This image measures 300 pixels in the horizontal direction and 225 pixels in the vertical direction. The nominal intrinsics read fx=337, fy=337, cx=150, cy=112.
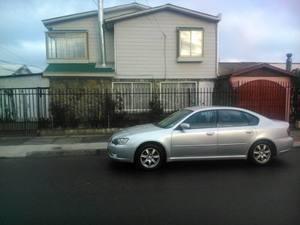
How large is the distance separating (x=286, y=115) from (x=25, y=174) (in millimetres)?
12272

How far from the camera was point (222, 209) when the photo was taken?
5109 mm

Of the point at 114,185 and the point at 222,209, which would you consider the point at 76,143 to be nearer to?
the point at 114,185

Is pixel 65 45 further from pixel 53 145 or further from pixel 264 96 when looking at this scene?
pixel 264 96

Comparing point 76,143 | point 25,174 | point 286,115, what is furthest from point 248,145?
point 286,115

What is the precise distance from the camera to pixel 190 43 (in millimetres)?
17375

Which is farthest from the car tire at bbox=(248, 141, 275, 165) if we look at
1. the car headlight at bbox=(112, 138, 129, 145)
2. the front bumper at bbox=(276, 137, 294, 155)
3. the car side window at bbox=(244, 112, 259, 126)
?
the car headlight at bbox=(112, 138, 129, 145)

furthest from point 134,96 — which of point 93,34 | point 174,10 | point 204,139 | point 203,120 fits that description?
point 204,139

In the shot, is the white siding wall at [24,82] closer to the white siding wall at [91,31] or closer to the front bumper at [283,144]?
the white siding wall at [91,31]

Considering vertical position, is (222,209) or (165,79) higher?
(165,79)

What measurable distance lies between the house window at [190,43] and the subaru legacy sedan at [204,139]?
9383 mm

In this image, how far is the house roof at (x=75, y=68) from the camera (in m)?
16.3

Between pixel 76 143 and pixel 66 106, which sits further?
pixel 66 106

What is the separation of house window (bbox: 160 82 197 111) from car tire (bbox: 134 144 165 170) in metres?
8.23

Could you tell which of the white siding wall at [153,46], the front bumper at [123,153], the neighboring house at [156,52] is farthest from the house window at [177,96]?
the front bumper at [123,153]
